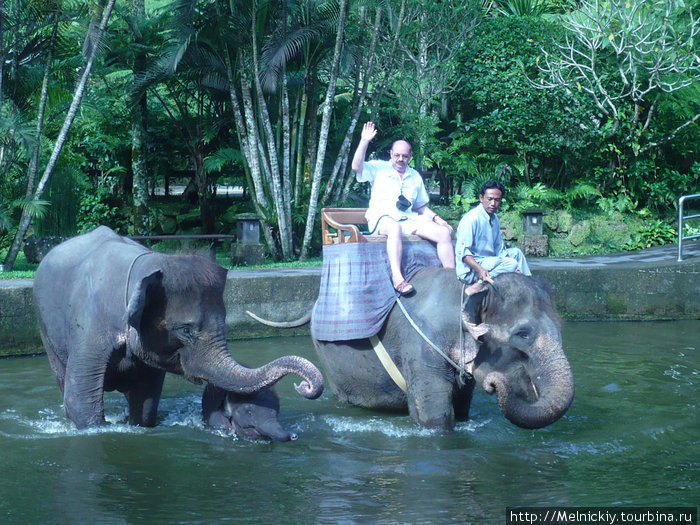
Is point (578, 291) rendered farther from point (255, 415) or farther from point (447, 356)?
point (255, 415)

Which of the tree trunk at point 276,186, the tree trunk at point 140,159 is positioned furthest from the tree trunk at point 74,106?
the tree trunk at point 140,159

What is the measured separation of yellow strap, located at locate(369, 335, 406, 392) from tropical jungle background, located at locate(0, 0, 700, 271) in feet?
28.2

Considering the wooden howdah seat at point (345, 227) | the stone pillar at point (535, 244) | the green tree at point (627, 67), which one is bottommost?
the stone pillar at point (535, 244)

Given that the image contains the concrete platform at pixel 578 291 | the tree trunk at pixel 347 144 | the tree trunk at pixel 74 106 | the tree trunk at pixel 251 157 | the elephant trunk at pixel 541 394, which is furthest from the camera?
the tree trunk at pixel 251 157

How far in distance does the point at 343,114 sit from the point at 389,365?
12484mm

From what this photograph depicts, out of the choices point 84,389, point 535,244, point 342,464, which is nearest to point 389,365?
point 342,464

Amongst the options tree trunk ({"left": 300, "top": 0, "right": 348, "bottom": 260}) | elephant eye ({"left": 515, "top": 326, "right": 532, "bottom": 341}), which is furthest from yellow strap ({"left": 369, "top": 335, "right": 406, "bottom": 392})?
tree trunk ({"left": 300, "top": 0, "right": 348, "bottom": 260})

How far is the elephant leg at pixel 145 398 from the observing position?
7461 millimetres

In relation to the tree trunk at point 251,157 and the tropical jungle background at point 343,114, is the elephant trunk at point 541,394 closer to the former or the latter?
the tropical jungle background at point 343,114

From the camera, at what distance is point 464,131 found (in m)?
19.4

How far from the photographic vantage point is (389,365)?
7562mm

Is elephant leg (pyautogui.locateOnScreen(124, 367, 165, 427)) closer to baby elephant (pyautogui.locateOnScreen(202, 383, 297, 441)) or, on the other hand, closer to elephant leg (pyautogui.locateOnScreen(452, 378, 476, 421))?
baby elephant (pyautogui.locateOnScreen(202, 383, 297, 441))

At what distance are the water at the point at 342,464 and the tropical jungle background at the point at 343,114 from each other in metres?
8.16

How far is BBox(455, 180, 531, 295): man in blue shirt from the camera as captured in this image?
7.07 meters
